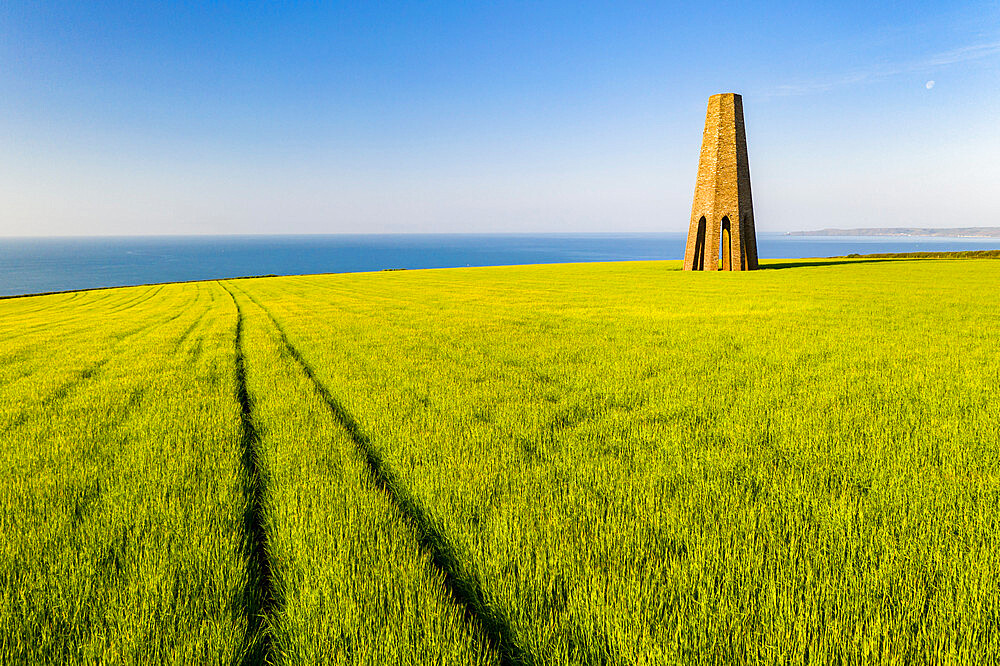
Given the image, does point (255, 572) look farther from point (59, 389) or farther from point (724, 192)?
point (724, 192)

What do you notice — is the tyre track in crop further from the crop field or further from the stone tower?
the stone tower

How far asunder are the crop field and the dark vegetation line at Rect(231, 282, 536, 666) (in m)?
0.02

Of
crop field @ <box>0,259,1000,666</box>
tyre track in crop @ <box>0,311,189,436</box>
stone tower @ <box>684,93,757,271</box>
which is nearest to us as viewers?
crop field @ <box>0,259,1000,666</box>

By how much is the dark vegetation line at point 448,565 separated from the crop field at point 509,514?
2cm

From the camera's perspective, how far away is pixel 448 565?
2.99 meters

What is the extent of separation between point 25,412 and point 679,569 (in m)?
8.42

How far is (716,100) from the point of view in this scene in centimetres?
3744

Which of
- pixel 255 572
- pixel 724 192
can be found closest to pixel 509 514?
pixel 255 572

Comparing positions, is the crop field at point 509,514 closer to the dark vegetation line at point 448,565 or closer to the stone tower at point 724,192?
the dark vegetation line at point 448,565

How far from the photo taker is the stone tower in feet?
122

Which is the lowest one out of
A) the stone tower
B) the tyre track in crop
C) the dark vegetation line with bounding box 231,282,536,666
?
the dark vegetation line with bounding box 231,282,536,666

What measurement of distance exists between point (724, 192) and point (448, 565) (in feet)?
135

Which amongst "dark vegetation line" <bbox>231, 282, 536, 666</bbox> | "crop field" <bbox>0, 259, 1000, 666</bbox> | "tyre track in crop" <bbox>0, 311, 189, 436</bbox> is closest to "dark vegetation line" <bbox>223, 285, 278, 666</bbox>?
"crop field" <bbox>0, 259, 1000, 666</bbox>

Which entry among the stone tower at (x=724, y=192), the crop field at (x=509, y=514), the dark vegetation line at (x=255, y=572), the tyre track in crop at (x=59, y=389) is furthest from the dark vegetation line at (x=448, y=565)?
the stone tower at (x=724, y=192)
